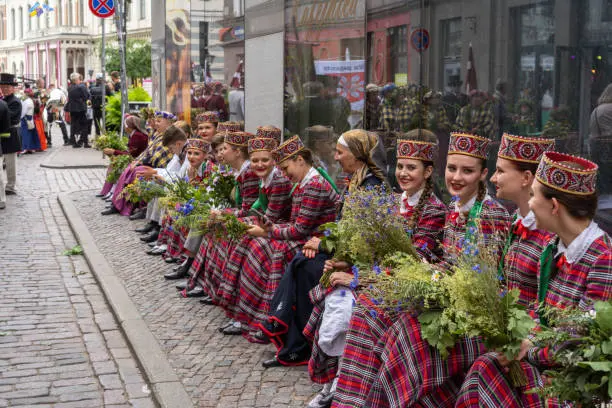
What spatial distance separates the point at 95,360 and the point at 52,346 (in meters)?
0.59

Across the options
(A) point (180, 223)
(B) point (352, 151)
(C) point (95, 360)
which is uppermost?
(B) point (352, 151)

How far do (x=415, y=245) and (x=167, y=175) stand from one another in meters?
6.46

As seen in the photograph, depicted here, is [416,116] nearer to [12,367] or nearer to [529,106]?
[529,106]

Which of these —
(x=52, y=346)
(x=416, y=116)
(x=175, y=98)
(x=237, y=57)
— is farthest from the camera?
(x=175, y=98)

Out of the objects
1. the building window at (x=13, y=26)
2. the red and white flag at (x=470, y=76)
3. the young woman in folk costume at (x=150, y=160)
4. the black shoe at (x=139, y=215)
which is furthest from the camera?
the building window at (x=13, y=26)

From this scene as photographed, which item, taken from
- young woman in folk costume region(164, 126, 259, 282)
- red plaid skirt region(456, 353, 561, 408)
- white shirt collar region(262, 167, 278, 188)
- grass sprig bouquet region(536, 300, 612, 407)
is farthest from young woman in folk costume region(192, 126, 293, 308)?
grass sprig bouquet region(536, 300, 612, 407)

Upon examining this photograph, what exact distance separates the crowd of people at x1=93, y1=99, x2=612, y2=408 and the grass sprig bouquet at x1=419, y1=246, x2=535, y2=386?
6 centimetres

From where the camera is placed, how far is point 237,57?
1282cm

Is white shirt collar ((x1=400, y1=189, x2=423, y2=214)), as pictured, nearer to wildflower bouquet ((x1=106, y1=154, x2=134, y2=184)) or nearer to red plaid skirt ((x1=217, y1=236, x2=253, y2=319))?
red plaid skirt ((x1=217, y1=236, x2=253, y2=319))

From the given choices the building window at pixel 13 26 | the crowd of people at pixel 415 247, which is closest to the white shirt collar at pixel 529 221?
the crowd of people at pixel 415 247

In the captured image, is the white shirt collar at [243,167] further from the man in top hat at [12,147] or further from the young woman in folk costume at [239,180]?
the man in top hat at [12,147]

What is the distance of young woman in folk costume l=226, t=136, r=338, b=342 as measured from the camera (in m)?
6.79

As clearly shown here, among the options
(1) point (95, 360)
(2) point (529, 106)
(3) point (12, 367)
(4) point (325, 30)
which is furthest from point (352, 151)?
(4) point (325, 30)

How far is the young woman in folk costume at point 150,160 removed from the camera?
1267 cm
